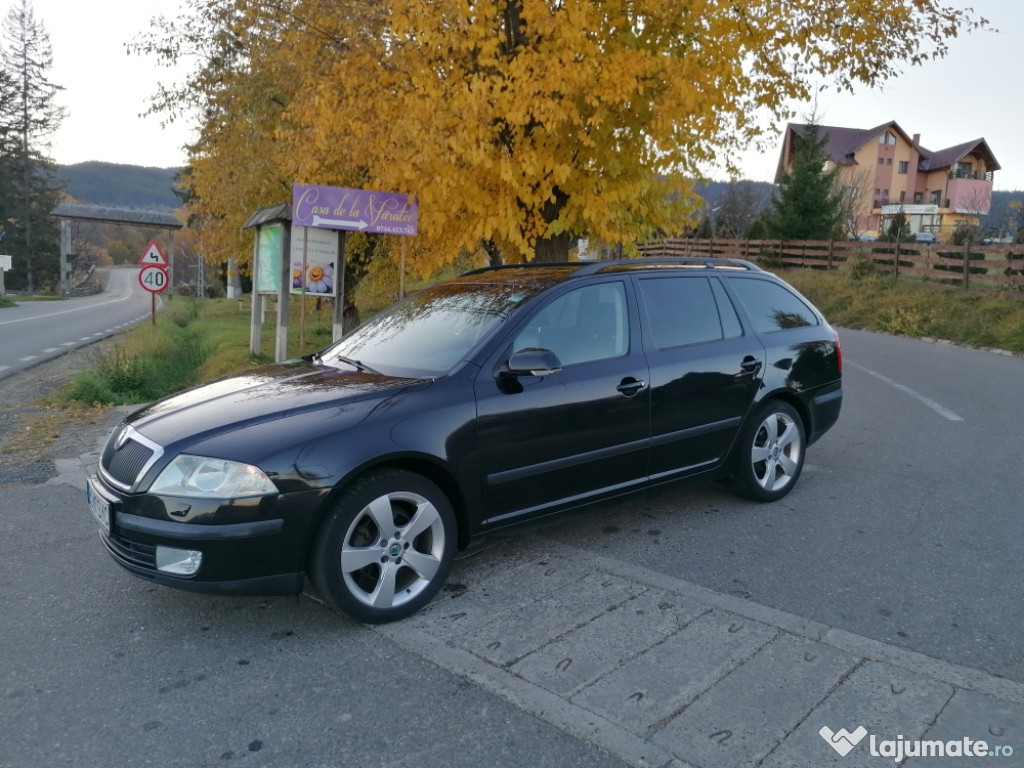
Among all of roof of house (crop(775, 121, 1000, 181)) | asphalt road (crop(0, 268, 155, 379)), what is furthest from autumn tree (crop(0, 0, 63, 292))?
roof of house (crop(775, 121, 1000, 181))

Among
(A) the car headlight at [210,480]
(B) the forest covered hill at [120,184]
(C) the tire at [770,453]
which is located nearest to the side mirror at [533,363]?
(A) the car headlight at [210,480]

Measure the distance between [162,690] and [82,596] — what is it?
3.77ft

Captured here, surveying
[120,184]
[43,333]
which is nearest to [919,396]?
[43,333]

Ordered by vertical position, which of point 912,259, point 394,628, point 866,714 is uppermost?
point 912,259

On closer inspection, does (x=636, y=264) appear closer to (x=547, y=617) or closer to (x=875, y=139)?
(x=547, y=617)

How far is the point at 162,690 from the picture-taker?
310cm

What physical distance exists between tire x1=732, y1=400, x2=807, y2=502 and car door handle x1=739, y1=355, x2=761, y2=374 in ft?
0.95

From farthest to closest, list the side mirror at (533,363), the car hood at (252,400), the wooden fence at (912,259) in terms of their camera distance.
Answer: the wooden fence at (912,259) < the side mirror at (533,363) < the car hood at (252,400)

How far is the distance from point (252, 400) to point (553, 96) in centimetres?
542

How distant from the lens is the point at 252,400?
389 centimetres

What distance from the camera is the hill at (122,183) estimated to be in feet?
474

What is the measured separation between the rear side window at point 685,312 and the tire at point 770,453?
63 centimetres

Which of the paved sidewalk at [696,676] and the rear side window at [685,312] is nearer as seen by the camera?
the paved sidewalk at [696,676]

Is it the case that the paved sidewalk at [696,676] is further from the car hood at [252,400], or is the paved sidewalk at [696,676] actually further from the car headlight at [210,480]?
the car hood at [252,400]
